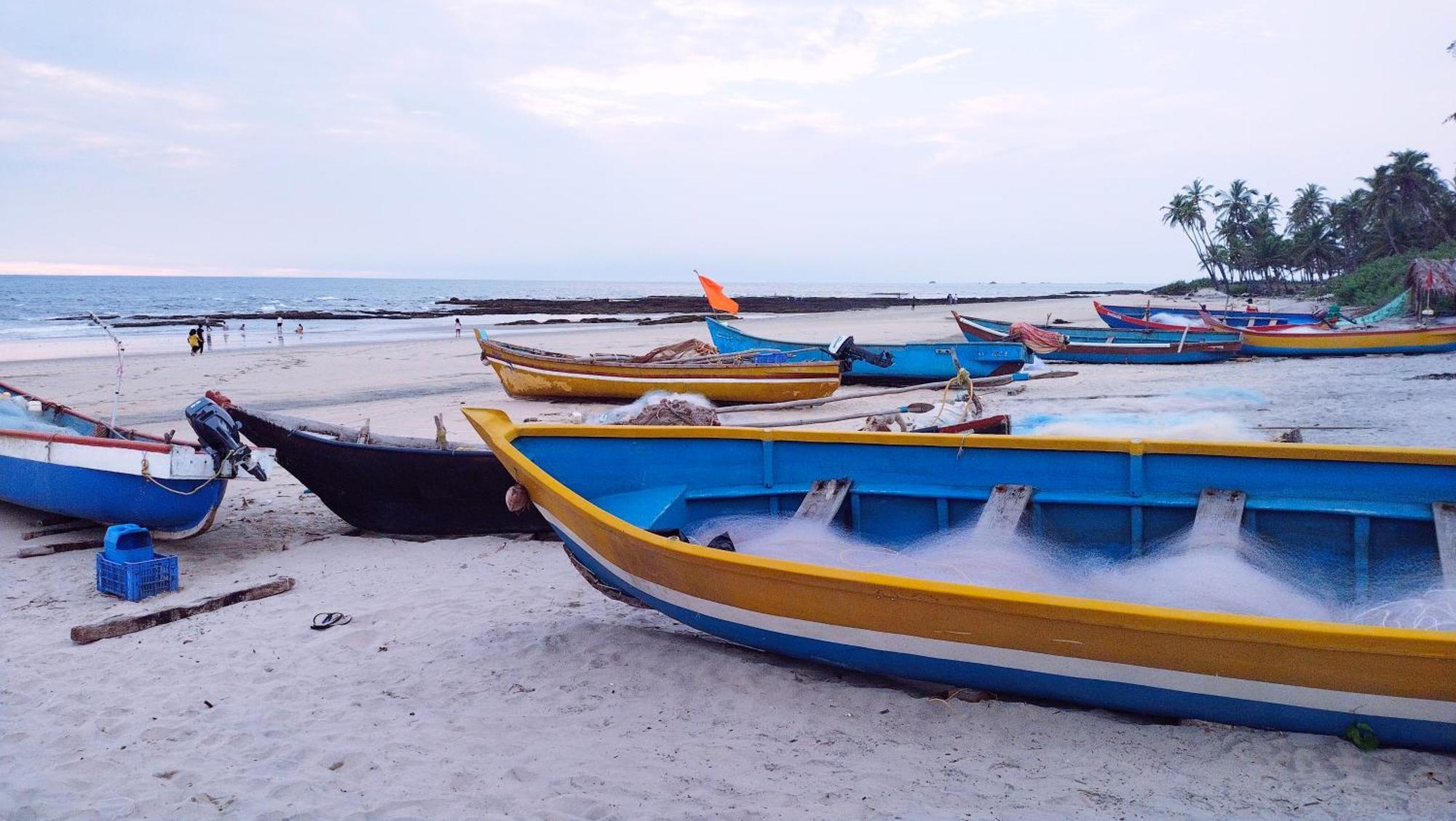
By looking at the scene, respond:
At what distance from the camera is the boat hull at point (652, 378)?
12836 mm

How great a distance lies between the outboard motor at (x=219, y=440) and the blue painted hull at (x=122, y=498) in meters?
0.22

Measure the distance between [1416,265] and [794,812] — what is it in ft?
86.0

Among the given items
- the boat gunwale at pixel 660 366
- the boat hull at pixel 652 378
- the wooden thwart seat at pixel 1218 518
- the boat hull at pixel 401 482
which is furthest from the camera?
the boat hull at pixel 652 378

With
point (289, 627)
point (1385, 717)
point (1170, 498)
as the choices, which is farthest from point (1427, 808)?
point (289, 627)

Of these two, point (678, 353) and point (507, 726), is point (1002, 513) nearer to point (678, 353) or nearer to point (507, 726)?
point (507, 726)

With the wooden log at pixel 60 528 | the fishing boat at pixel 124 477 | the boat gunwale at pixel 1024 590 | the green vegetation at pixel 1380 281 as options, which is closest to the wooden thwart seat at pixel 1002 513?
the boat gunwale at pixel 1024 590

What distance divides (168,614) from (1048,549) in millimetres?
4873

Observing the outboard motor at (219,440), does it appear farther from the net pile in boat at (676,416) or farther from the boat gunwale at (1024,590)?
the net pile in boat at (676,416)

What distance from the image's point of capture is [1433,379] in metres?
13.0

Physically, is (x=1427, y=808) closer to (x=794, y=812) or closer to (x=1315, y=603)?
(x=1315, y=603)

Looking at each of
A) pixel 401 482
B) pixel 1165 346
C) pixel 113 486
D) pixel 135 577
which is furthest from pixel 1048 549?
pixel 1165 346

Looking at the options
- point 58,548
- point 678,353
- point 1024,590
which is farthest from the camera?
point 678,353

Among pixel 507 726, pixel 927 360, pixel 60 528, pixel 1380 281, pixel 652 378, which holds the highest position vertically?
pixel 1380 281

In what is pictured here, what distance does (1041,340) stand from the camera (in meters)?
17.6
